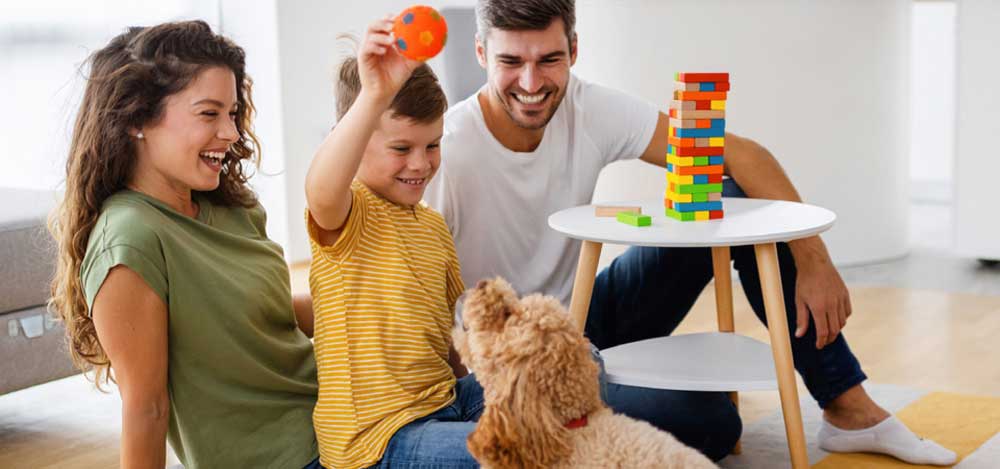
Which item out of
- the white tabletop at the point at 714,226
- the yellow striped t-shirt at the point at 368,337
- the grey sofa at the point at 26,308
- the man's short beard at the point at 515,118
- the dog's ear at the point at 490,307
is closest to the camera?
the dog's ear at the point at 490,307

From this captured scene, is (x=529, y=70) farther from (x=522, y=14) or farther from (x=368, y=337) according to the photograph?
(x=368, y=337)

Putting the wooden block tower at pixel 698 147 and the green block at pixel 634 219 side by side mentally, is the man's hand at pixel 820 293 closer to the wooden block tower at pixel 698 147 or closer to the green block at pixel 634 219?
the wooden block tower at pixel 698 147

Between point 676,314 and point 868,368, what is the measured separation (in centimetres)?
85

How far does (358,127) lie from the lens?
57.4 inches

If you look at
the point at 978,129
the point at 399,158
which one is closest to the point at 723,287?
the point at 399,158

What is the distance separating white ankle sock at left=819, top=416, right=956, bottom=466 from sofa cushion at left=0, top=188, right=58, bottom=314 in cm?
177

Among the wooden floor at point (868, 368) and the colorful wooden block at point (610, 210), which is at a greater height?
the colorful wooden block at point (610, 210)

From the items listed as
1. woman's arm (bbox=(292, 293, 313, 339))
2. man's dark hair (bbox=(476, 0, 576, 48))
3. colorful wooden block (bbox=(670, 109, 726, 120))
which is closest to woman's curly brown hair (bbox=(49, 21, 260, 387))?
woman's arm (bbox=(292, 293, 313, 339))

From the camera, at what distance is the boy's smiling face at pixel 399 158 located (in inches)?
65.7

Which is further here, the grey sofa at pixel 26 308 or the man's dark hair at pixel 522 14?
the grey sofa at pixel 26 308

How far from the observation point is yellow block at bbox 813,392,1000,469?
2203 millimetres

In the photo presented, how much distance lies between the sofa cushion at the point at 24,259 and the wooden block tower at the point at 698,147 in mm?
1424

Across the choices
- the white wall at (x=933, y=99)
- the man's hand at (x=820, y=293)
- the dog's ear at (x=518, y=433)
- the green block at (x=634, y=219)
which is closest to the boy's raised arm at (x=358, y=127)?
the dog's ear at (x=518, y=433)

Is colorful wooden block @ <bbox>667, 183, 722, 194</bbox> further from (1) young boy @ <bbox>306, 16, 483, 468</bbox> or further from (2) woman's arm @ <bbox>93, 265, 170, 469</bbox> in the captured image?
(2) woman's arm @ <bbox>93, 265, 170, 469</bbox>
